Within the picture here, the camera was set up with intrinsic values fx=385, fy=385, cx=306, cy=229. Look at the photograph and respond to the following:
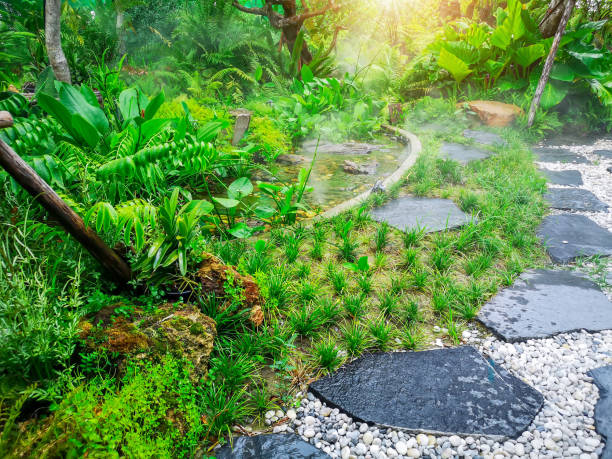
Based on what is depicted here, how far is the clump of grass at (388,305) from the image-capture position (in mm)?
2100

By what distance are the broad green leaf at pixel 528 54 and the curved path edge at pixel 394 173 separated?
7.22 ft

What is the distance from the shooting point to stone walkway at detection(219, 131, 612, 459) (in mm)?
1446

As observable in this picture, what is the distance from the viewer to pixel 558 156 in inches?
206

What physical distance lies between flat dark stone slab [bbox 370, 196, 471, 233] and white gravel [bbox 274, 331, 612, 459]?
1.32 meters

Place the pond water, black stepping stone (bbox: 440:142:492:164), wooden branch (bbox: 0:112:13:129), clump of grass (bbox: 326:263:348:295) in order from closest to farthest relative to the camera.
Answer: wooden branch (bbox: 0:112:13:129), clump of grass (bbox: 326:263:348:295), the pond water, black stepping stone (bbox: 440:142:492:164)

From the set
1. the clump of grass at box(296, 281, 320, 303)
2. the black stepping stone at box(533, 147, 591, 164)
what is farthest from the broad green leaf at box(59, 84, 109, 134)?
the black stepping stone at box(533, 147, 591, 164)

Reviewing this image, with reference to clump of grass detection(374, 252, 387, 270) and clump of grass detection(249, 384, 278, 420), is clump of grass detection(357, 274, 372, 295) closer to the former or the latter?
clump of grass detection(374, 252, 387, 270)

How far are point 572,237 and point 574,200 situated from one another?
0.91 metres

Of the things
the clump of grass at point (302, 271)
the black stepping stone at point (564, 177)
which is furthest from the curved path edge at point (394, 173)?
the black stepping stone at point (564, 177)

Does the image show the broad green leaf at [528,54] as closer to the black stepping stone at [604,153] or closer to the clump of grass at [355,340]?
the black stepping stone at [604,153]

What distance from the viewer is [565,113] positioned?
21.0 feet

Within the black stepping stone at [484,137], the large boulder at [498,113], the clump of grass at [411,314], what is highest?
the large boulder at [498,113]

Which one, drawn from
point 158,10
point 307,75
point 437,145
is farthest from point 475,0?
point 158,10

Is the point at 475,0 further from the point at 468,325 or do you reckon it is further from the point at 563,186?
the point at 468,325
